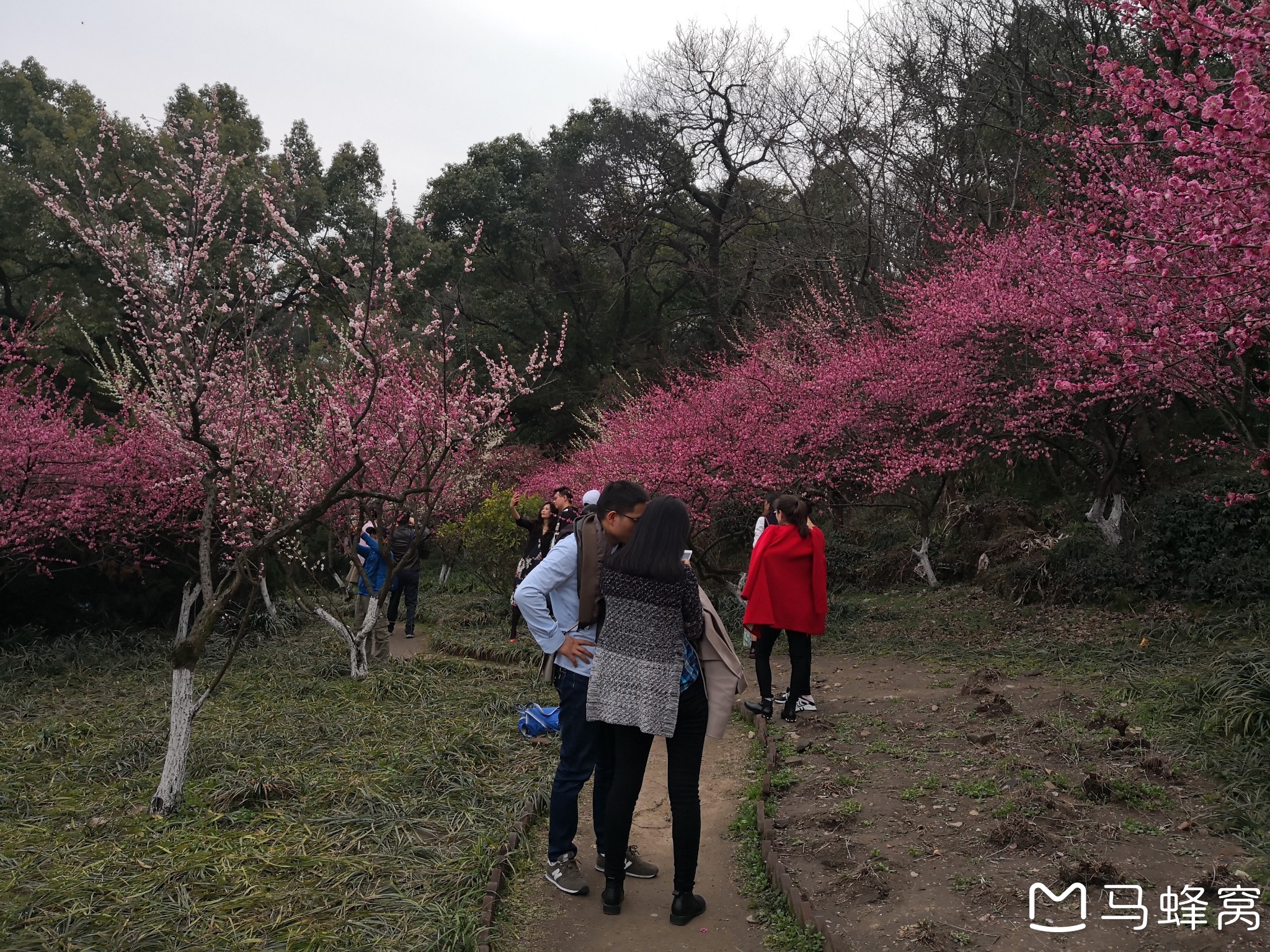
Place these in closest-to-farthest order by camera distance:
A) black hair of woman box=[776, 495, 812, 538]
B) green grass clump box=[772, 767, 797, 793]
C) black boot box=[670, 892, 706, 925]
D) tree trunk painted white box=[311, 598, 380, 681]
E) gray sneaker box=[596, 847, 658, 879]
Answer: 1. black boot box=[670, 892, 706, 925]
2. gray sneaker box=[596, 847, 658, 879]
3. green grass clump box=[772, 767, 797, 793]
4. black hair of woman box=[776, 495, 812, 538]
5. tree trunk painted white box=[311, 598, 380, 681]

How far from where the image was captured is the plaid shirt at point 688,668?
3570 mm

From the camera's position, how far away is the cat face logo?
11.1 feet

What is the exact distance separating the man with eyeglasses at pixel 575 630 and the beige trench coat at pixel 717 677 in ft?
1.41

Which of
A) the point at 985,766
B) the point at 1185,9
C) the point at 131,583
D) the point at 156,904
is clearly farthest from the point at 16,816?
the point at 1185,9

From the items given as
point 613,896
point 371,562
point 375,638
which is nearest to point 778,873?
point 613,896

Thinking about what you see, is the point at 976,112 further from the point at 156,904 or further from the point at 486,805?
the point at 156,904

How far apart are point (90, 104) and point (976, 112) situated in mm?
17151

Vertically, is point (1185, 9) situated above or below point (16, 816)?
above

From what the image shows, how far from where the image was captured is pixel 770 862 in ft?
13.3

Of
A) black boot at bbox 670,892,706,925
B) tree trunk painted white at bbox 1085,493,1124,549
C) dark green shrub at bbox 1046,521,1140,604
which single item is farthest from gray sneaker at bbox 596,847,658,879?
tree trunk painted white at bbox 1085,493,1124,549

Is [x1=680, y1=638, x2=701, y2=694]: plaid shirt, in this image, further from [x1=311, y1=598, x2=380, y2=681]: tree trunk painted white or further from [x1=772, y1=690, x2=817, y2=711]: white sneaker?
[x1=311, y1=598, x2=380, y2=681]: tree trunk painted white

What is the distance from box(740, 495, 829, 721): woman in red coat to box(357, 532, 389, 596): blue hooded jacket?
4.66 m

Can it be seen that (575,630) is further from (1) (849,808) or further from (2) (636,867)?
(1) (849,808)

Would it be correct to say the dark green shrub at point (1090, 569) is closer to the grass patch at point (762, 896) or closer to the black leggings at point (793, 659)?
the black leggings at point (793, 659)
